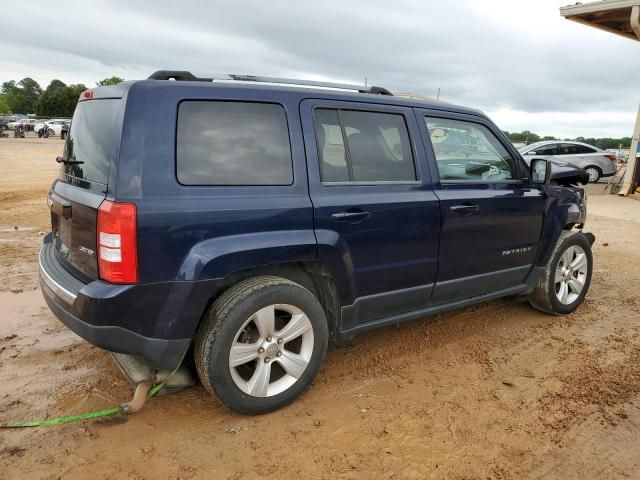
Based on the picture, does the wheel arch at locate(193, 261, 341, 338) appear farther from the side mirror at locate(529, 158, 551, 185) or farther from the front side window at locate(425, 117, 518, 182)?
the side mirror at locate(529, 158, 551, 185)

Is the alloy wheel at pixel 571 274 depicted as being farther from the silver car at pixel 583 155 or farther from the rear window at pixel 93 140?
the silver car at pixel 583 155

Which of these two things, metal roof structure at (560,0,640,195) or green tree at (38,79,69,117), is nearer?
metal roof structure at (560,0,640,195)

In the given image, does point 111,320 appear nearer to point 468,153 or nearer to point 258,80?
point 258,80

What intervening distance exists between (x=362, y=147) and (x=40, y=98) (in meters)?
88.4

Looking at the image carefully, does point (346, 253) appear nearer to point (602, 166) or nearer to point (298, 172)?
point (298, 172)

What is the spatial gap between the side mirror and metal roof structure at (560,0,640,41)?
10.2 meters

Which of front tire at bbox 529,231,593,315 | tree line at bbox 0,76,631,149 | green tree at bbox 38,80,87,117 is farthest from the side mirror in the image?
green tree at bbox 38,80,87,117

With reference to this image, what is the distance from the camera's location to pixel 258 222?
8.67 feet

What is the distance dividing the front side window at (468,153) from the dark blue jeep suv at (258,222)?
0.02 meters

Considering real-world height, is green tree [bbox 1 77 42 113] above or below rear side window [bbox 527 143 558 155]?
above

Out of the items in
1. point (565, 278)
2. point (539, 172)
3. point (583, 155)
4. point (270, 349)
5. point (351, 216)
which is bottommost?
point (270, 349)

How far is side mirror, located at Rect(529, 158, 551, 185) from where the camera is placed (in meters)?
3.97

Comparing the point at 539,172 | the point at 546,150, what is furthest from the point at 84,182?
the point at 546,150

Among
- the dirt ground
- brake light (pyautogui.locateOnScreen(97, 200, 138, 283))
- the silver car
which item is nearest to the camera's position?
brake light (pyautogui.locateOnScreen(97, 200, 138, 283))
